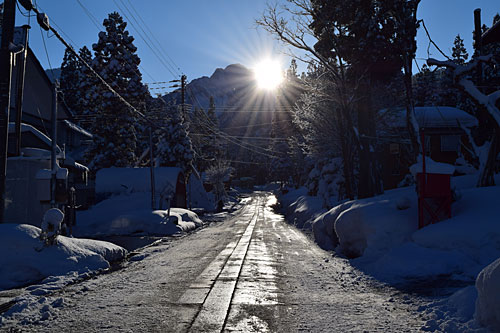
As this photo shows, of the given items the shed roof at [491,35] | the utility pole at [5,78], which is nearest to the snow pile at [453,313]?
the utility pole at [5,78]

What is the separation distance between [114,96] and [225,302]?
3384cm

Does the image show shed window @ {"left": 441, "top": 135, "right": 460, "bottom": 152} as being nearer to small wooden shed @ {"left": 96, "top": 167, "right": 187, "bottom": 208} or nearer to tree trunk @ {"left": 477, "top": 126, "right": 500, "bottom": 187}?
tree trunk @ {"left": 477, "top": 126, "right": 500, "bottom": 187}

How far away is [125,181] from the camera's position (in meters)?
35.0

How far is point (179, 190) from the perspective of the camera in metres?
39.0

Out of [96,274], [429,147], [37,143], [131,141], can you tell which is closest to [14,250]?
[96,274]

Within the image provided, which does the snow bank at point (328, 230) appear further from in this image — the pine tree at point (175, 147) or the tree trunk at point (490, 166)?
the pine tree at point (175, 147)

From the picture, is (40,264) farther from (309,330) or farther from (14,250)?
(309,330)

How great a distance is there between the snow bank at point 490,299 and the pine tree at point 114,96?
35381mm

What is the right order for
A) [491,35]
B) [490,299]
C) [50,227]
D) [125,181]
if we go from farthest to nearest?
[125,181]
[491,35]
[50,227]
[490,299]

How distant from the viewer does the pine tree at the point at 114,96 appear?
119ft

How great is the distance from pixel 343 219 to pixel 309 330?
8.30m

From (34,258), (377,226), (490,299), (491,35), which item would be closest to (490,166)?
(377,226)

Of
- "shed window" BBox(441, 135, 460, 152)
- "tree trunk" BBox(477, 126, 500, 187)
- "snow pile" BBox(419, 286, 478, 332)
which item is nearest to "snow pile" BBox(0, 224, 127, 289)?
"snow pile" BBox(419, 286, 478, 332)

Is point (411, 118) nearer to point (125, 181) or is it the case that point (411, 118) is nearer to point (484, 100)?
point (484, 100)
